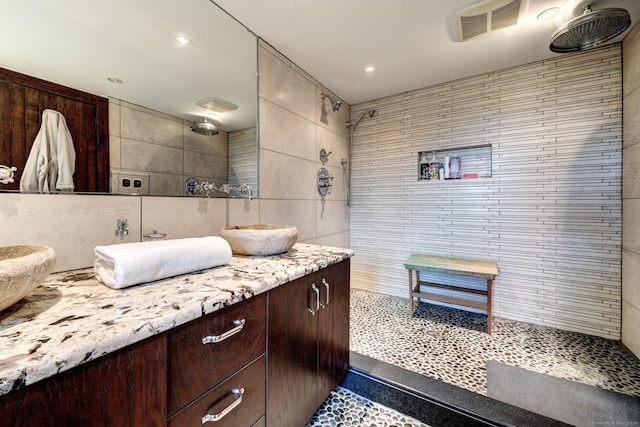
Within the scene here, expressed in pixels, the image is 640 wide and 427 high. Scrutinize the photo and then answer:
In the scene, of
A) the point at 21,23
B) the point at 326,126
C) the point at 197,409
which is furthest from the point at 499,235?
the point at 21,23

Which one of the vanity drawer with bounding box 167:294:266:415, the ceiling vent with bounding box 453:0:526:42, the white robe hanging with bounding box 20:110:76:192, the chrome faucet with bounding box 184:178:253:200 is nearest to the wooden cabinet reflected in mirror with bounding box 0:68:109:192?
the white robe hanging with bounding box 20:110:76:192

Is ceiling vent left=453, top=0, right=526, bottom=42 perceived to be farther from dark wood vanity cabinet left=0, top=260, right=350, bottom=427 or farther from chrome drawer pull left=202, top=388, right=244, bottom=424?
chrome drawer pull left=202, top=388, right=244, bottom=424

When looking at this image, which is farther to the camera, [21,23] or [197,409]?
[21,23]

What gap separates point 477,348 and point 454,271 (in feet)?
1.90

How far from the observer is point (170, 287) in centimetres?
80

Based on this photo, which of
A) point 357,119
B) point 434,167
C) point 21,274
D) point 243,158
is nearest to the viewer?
point 21,274

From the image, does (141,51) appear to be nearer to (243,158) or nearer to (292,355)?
(243,158)

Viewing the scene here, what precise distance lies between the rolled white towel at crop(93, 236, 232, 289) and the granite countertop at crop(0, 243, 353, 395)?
28 mm

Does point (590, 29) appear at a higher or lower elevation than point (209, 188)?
higher

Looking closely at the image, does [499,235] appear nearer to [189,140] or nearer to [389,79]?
[389,79]

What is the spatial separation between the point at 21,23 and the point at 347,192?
2.62 m

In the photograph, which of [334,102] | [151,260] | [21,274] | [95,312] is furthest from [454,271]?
[21,274]

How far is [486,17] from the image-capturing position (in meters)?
1.63

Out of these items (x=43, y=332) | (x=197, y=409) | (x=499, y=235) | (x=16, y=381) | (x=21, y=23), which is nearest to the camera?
(x=16, y=381)
